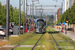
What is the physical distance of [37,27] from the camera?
43.8 m

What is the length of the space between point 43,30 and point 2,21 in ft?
90.4

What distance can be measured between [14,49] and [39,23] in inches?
1118

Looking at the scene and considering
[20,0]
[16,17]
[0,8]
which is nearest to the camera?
[20,0]

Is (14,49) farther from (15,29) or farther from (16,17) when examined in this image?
(16,17)

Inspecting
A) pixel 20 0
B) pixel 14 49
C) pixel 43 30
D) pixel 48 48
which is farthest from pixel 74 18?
pixel 48 48

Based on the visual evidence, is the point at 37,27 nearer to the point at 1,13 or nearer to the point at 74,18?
the point at 74,18

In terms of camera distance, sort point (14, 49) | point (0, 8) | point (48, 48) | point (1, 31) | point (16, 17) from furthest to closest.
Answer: point (16, 17), point (0, 8), point (1, 31), point (14, 49), point (48, 48)

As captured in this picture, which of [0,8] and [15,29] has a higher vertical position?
[0,8]

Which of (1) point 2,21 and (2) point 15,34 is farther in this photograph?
(1) point 2,21

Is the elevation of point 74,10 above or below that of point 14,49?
above

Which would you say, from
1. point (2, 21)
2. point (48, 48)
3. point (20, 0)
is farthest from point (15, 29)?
point (2, 21)

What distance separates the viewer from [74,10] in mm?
54969

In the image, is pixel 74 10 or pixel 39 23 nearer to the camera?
pixel 39 23

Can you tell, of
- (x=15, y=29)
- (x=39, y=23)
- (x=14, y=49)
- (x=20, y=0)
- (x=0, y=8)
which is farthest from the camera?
(x=0, y=8)
